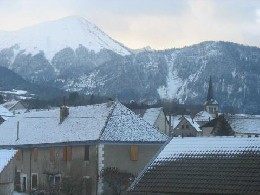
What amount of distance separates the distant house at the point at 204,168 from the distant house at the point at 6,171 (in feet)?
42.0

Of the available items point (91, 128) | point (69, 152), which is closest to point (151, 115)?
point (91, 128)

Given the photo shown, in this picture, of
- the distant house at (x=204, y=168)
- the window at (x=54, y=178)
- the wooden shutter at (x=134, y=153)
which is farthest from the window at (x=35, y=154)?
the distant house at (x=204, y=168)

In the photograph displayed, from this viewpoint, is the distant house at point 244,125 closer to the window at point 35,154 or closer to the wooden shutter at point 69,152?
the window at point 35,154

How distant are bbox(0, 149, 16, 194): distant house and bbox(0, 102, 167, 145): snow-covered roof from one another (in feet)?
23.5

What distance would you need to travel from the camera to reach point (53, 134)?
49188 millimetres

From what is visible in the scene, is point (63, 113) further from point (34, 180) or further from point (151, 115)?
point (151, 115)

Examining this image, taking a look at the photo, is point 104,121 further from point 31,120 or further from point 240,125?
point 240,125

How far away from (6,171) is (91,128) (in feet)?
32.2

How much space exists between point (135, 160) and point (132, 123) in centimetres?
332

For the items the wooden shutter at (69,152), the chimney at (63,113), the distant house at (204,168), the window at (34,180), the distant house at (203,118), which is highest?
the chimney at (63,113)

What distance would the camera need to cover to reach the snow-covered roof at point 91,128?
44781 millimetres

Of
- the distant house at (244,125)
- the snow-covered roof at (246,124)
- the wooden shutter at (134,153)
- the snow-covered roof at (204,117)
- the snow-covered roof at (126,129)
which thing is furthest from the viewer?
the snow-covered roof at (204,117)

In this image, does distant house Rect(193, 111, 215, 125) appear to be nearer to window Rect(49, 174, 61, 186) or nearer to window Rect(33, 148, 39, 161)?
window Rect(33, 148, 39, 161)

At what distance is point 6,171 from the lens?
37.4 metres
